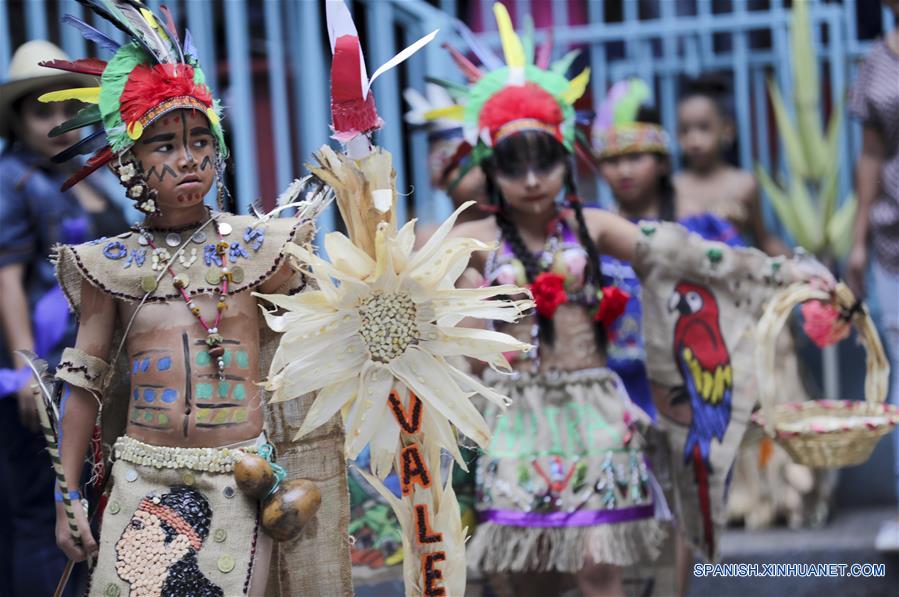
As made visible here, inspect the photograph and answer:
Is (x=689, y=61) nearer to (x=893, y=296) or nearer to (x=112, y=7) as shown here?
(x=893, y=296)

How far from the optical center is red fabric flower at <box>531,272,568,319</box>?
186 inches

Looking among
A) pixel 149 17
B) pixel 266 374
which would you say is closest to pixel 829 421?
pixel 266 374

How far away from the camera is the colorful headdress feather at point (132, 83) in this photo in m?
3.64

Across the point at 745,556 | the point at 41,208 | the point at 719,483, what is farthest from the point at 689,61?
the point at 41,208

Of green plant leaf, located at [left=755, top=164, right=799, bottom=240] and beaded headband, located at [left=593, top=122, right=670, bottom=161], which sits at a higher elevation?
beaded headband, located at [left=593, top=122, right=670, bottom=161]

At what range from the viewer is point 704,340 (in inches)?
197

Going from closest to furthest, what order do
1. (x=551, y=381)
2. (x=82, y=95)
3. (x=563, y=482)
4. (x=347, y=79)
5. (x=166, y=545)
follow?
(x=347, y=79), (x=166, y=545), (x=82, y=95), (x=563, y=482), (x=551, y=381)

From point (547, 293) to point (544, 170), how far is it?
43 cm

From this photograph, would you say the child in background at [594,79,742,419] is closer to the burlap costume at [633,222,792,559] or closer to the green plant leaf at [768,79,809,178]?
the green plant leaf at [768,79,809,178]

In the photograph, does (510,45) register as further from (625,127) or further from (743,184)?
(743,184)

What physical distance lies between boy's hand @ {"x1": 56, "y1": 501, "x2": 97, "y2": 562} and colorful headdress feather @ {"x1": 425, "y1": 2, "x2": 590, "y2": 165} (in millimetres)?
1993

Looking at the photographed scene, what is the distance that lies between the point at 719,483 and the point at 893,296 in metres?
1.73

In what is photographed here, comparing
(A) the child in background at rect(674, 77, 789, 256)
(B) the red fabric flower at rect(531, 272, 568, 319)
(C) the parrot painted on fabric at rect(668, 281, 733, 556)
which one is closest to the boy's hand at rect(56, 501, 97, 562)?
(B) the red fabric flower at rect(531, 272, 568, 319)

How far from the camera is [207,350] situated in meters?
3.66
